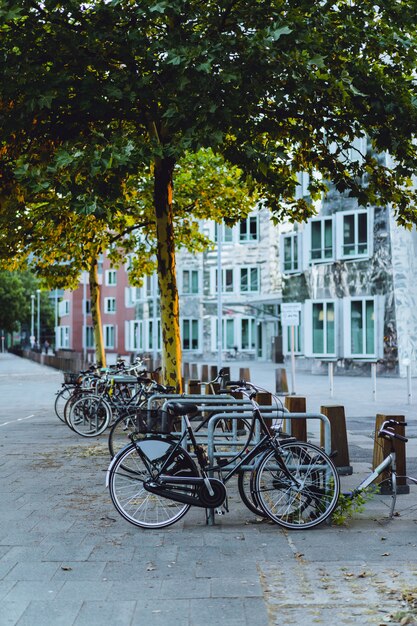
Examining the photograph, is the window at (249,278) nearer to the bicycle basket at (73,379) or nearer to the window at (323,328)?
the window at (323,328)

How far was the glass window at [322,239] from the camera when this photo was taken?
39.5 m

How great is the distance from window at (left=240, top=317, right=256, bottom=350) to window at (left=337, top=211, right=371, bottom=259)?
23.4 m

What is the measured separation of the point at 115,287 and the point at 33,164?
2979 inches

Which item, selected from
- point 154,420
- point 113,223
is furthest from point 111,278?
point 154,420

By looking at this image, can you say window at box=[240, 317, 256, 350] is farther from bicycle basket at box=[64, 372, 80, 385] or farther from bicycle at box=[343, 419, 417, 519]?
bicycle at box=[343, 419, 417, 519]

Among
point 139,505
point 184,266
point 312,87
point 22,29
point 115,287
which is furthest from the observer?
point 115,287

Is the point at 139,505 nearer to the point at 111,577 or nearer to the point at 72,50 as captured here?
the point at 111,577

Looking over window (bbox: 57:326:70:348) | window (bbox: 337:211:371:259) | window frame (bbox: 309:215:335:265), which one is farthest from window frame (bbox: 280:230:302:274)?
window (bbox: 57:326:70:348)

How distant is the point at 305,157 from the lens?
46.0 ft

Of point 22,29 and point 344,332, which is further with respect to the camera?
point 344,332

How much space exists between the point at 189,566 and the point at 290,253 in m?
38.1

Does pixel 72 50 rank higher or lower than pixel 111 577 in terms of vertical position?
higher

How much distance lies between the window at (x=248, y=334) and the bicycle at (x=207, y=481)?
53.8m

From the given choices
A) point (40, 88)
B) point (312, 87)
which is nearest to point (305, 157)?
point (312, 87)
